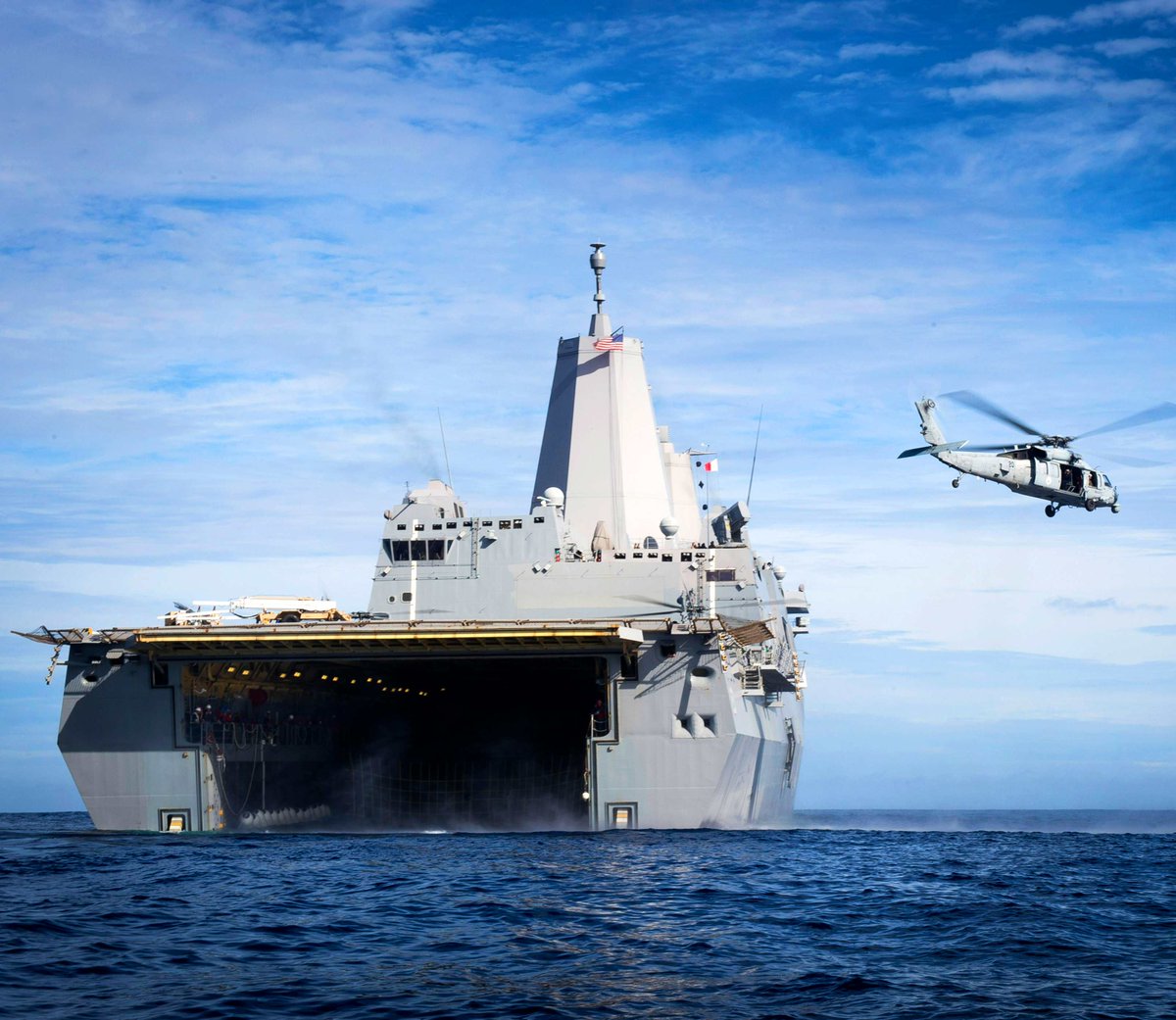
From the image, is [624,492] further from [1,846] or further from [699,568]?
[1,846]

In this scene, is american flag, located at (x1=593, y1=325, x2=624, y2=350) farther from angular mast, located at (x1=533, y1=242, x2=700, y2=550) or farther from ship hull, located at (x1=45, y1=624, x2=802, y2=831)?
ship hull, located at (x1=45, y1=624, x2=802, y2=831)

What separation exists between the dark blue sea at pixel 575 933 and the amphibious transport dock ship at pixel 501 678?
4905 mm

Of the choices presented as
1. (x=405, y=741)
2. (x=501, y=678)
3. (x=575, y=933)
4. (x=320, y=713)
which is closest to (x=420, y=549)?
(x=501, y=678)

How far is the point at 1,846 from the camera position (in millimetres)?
34812

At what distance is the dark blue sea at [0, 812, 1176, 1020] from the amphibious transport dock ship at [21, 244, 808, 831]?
4905 mm

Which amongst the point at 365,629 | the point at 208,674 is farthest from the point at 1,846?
the point at 365,629

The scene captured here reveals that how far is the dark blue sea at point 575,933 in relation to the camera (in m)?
15.9

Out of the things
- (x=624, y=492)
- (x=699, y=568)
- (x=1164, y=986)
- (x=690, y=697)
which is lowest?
(x=1164, y=986)

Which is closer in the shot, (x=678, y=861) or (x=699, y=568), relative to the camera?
(x=678, y=861)

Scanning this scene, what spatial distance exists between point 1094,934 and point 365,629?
21.4 meters

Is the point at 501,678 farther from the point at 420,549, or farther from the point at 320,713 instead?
the point at 420,549

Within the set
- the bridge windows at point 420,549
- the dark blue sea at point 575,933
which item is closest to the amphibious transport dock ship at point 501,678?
the bridge windows at point 420,549

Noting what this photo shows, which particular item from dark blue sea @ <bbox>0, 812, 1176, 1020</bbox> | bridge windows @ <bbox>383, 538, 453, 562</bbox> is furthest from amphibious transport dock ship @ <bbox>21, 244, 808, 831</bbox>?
dark blue sea @ <bbox>0, 812, 1176, 1020</bbox>

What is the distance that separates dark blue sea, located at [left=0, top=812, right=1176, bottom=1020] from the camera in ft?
52.3
